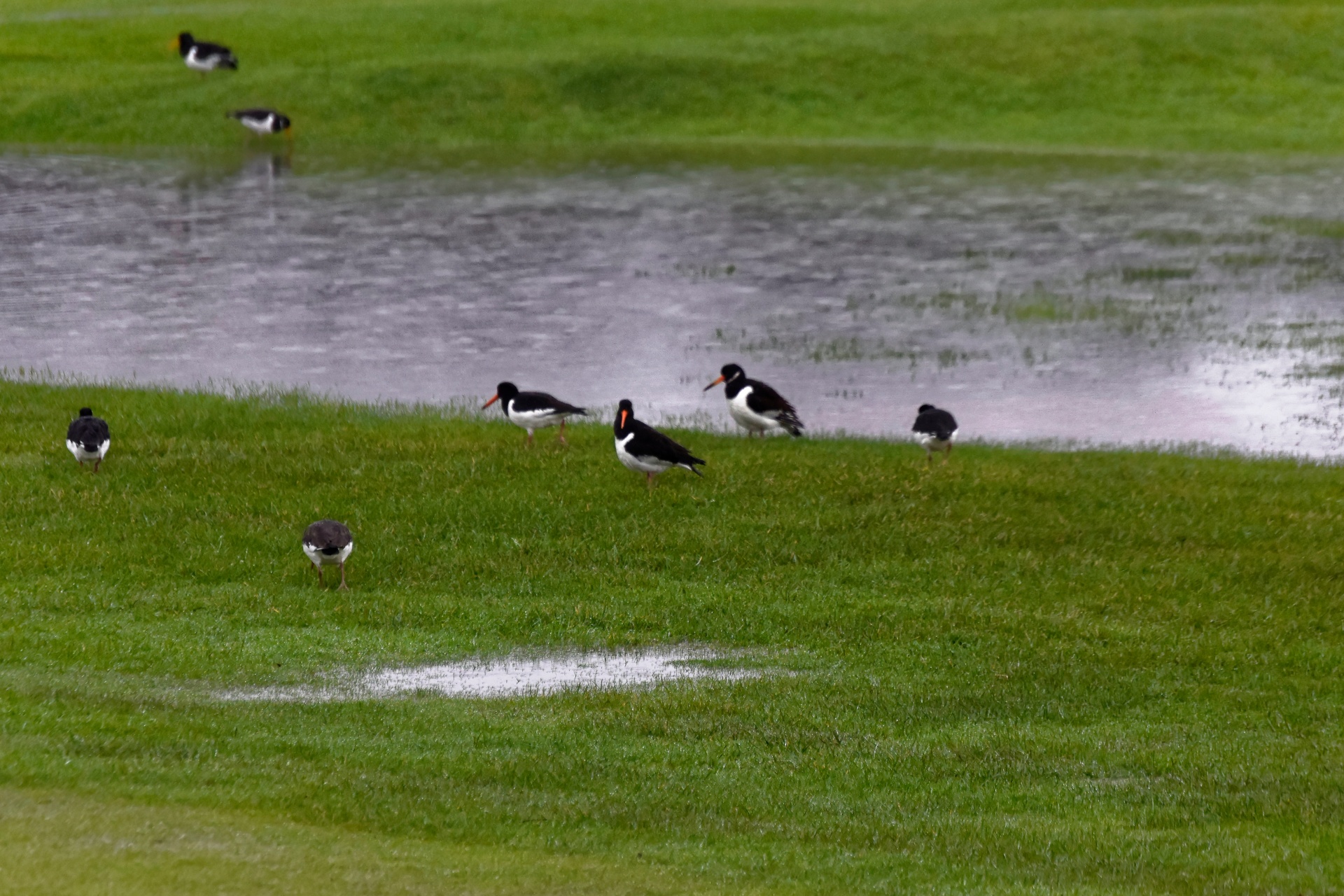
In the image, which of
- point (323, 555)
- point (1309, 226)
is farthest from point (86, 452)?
point (1309, 226)

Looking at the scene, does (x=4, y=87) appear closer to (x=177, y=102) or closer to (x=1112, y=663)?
(x=177, y=102)

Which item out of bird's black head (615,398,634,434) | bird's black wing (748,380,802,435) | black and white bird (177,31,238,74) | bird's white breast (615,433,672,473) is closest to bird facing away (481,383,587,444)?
bird's black head (615,398,634,434)

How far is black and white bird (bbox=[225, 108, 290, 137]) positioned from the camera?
5709 centimetres

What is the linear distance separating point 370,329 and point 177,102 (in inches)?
1200

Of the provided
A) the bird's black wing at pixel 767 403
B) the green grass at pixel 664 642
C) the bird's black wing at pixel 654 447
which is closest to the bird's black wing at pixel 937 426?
the green grass at pixel 664 642

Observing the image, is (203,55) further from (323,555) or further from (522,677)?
(522,677)

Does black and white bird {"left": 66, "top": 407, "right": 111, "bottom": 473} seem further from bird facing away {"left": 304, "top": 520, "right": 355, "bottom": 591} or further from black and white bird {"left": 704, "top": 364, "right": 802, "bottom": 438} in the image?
black and white bird {"left": 704, "top": 364, "right": 802, "bottom": 438}

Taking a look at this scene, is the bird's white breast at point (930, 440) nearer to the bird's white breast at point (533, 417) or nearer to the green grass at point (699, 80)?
the bird's white breast at point (533, 417)

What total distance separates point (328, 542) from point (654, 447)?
5.13 metres

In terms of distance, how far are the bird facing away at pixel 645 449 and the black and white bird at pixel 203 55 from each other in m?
45.1

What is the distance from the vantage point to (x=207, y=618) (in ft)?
55.0

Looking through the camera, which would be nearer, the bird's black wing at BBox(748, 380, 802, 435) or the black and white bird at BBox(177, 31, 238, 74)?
the bird's black wing at BBox(748, 380, 802, 435)

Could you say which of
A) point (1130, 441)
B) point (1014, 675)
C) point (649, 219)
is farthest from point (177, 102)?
point (1014, 675)

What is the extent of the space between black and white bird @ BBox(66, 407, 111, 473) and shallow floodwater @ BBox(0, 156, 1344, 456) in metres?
7.56
